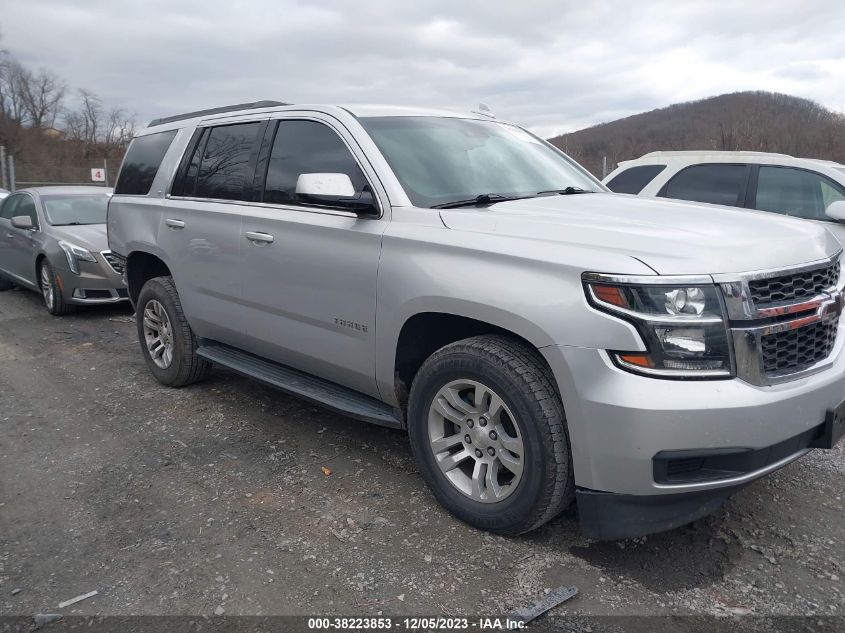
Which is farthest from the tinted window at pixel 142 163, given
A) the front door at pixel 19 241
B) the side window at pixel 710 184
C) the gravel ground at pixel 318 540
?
the side window at pixel 710 184

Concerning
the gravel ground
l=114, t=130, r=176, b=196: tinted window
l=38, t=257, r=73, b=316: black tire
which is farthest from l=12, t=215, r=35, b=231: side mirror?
the gravel ground

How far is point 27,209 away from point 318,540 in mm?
7906

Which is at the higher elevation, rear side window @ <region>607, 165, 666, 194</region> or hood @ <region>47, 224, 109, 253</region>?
rear side window @ <region>607, 165, 666, 194</region>

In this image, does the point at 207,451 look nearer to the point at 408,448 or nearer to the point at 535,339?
the point at 408,448

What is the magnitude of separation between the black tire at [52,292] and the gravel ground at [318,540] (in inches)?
149

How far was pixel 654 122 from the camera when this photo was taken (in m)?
50.0

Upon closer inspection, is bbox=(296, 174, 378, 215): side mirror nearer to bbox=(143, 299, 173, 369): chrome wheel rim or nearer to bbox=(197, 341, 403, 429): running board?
bbox=(197, 341, 403, 429): running board

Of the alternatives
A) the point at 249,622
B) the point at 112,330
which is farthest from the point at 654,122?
the point at 249,622

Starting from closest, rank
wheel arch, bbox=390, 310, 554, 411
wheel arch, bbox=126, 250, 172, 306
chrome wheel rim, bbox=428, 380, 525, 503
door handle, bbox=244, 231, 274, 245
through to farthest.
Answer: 1. chrome wheel rim, bbox=428, 380, 525, 503
2. wheel arch, bbox=390, 310, 554, 411
3. door handle, bbox=244, 231, 274, 245
4. wheel arch, bbox=126, 250, 172, 306

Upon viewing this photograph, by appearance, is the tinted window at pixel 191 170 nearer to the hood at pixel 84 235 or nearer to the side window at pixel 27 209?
the hood at pixel 84 235

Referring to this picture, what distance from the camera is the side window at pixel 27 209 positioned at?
28.1 feet

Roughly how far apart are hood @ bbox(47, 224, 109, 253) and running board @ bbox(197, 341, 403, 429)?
4.03 meters

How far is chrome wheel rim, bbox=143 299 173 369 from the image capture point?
507 cm

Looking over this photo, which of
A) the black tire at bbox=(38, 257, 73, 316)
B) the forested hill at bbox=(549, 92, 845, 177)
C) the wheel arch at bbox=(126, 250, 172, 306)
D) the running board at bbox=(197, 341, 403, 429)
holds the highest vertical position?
the forested hill at bbox=(549, 92, 845, 177)
